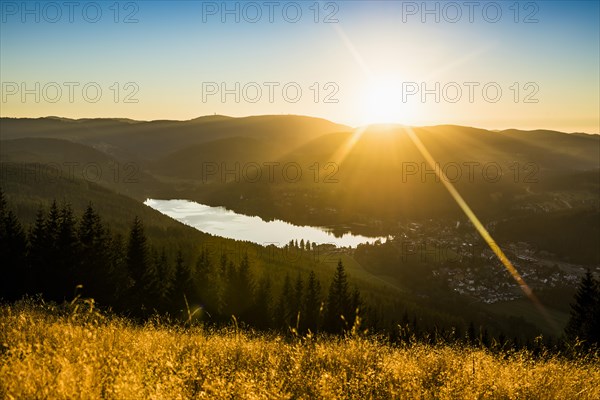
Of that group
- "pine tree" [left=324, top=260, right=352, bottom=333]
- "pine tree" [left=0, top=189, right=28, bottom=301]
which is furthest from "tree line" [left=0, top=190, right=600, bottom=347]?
"pine tree" [left=324, top=260, right=352, bottom=333]

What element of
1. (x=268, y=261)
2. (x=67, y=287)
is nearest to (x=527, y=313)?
(x=268, y=261)

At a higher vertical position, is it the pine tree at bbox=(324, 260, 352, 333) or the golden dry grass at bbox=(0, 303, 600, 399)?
the golden dry grass at bbox=(0, 303, 600, 399)

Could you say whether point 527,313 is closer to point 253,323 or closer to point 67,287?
point 253,323

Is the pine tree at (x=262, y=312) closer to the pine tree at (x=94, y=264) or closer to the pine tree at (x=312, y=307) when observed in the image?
the pine tree at (x=312, y=307)

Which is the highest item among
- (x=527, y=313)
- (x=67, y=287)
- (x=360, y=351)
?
(x=360, y=351)

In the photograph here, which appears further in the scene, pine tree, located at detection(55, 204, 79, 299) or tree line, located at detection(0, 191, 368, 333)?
pine tree, located at detection(55, 204, 79, 299)

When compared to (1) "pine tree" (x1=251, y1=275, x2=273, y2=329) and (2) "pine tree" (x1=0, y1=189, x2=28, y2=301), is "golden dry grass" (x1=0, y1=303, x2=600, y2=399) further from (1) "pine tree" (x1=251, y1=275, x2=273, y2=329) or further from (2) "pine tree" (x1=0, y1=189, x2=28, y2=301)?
(1) "pine tree" (x1=251, y1=275, x2=273, y2=329)

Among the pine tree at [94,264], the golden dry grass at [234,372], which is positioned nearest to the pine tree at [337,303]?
the pine tree at [94,264]

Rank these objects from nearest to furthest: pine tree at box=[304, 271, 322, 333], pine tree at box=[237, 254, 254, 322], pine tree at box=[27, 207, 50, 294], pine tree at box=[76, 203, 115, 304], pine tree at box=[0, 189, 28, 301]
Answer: pine tree at box=[0, 189, 28, 301] < pine tree at box=[27, 207, 50, 294] < pine tree at box=[76, 203, 115, 304] < pine tree at box=[304, 271, 322, 333] < pine tree at box=[237, 254, 254, 322]
